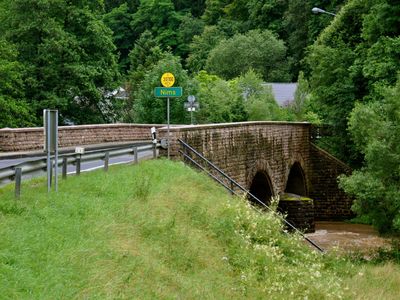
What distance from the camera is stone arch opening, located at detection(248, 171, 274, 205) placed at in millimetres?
30728

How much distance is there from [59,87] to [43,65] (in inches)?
60.7

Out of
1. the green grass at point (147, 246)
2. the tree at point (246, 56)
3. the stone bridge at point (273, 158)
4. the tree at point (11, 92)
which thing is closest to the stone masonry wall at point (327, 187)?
the stone bridge at point (273, 158)

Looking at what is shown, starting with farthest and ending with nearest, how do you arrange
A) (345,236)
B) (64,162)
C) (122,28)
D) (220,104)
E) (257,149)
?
(122,28)
(220,104)
(345,236)
(257,149)
(64,162)

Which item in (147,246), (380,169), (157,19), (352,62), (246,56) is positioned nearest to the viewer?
(147,246)

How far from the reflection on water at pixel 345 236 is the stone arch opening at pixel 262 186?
2.49 meters

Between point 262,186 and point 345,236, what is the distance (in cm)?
→ 478

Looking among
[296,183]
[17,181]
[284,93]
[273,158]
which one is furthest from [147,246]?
[284,93]

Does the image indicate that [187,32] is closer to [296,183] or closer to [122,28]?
[122,28]

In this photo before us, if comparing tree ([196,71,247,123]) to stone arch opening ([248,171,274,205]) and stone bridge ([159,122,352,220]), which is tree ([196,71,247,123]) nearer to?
stone bridge ([159,122,352,220])

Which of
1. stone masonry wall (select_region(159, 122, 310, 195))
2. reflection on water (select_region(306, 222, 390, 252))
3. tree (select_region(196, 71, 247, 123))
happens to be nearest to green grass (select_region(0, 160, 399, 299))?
stone masonry wall (select_region(159, 122, 310, 195))

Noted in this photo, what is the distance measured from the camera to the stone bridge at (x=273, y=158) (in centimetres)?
2372

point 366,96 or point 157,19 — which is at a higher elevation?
point 157,19

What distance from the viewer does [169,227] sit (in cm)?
1297

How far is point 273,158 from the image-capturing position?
31750mm
